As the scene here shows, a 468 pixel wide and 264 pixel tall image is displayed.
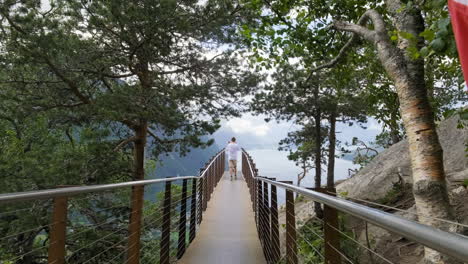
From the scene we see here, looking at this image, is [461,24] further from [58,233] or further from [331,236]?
[58,233]

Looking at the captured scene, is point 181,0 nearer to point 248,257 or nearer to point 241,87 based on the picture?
point 241,87

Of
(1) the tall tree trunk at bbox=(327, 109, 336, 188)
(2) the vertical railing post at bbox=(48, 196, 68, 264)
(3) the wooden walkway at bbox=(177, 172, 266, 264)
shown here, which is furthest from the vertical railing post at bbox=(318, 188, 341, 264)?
(1) the tall tree trunk at bbox=(327, 109, 336, 188)

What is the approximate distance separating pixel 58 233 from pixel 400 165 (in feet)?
28.0

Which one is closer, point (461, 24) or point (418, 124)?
point (461, 24)

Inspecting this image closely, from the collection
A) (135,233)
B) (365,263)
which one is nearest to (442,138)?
(365,263)

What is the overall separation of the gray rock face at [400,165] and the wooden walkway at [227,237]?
99.4 inches

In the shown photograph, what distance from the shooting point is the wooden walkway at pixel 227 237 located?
4.88 meters

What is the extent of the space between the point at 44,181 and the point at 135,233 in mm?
10100

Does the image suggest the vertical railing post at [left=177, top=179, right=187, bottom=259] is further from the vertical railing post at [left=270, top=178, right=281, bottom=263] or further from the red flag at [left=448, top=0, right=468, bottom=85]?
the red flag at [left=448, top=0, right=468, bottom=85]

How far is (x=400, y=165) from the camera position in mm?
8812

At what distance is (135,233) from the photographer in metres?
3.07

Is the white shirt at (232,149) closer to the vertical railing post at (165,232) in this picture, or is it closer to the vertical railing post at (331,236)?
the vertical railing post at (165,232)

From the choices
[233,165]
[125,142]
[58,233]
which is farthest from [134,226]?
[233,165]

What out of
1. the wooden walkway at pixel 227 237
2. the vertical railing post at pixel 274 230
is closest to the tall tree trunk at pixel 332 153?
the wooden walkway at pixel 227 237
